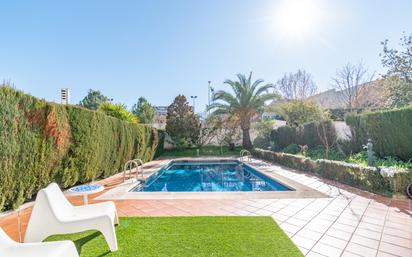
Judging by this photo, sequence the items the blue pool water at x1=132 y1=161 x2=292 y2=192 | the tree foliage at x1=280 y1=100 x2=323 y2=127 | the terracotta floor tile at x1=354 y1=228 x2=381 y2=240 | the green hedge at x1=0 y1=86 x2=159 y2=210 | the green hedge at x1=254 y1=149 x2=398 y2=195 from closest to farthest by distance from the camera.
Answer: the terracotta floor tile at x1=354 y1=228 x2=381 y2=240
the green hedge at x1=0 y1=86 x2=159 y2=210
the green hedge at x1=254 y1=149 x2=398 y2=195
the blue pool water at x1=132 y1=161 x2=292 y2=192
the tree foliage at x1=280 y1=100 x2=323 y2=127

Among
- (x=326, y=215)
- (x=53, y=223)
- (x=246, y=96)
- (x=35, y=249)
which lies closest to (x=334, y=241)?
(x=326, y=215)

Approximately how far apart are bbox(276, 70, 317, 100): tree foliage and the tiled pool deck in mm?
27387

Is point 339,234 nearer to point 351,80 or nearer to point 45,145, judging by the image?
point 45,145

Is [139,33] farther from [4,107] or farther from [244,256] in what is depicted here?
[244,256]

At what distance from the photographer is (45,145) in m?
6.45

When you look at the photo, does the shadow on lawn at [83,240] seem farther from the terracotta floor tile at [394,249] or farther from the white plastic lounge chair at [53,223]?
the terracotta floor tile at [394,249]

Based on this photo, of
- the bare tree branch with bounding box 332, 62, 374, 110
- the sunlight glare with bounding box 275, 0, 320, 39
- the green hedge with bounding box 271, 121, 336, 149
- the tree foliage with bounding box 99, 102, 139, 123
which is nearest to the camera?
the sunlight glare with bounding box 275, 0, 320, 39

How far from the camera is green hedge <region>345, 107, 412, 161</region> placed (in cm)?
889

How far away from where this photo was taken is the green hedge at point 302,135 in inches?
569

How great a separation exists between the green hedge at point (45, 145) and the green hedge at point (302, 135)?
12.3 m

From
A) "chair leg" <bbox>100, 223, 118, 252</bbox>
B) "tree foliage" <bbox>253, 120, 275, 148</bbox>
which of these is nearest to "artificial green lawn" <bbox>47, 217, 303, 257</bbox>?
"chair leg" <bbox>100, 223, 118, 252</bbox>

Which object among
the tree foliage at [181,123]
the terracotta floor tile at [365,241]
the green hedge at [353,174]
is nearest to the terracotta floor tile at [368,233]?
the terracotta floor tile at [365,241]

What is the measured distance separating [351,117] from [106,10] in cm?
1262

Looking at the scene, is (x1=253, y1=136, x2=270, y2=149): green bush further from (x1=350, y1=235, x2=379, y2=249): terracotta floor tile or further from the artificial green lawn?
(x1=350, y1=235, x2=379, y2=249): terracotta floor tile
